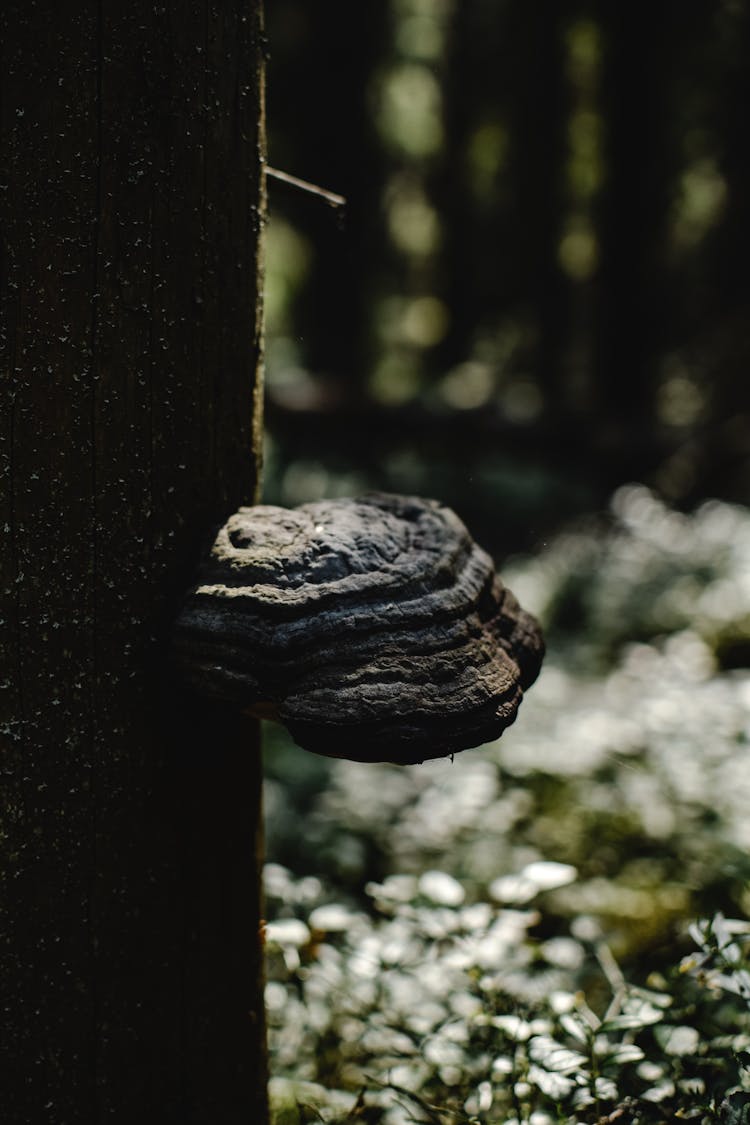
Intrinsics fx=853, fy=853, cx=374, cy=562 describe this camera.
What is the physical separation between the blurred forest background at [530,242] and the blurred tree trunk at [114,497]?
4.79 meters

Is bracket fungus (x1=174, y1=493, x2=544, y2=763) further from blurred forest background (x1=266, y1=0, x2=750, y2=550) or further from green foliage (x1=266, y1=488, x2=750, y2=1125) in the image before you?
blurred forest background (x1=266, y1=0, x2=750, y2=550)

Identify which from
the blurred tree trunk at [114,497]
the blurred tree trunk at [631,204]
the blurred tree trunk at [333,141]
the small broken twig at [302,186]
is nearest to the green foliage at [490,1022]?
the blurred tree trunk at [114,497]

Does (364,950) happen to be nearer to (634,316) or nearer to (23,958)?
(23,958)

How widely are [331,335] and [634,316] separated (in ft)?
12.3

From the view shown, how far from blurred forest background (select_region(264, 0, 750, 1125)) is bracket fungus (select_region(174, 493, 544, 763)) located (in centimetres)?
73

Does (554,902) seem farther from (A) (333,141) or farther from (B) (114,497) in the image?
(A) (333,141)

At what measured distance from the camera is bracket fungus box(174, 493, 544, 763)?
3.74 ft

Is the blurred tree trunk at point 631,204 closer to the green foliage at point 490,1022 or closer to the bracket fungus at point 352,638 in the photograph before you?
the green foliage at point 490,1022

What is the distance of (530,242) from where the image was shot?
17.4 meters

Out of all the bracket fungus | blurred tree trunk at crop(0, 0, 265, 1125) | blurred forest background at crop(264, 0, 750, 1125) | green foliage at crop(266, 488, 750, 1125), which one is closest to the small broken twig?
blurred forest background at crop(264, 0, 750, 1125)

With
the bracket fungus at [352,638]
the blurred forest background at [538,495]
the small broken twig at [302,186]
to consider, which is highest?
the small broken twig at [302,186]

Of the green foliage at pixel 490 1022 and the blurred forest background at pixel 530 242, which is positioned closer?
the green foliage at pixel 490 1022

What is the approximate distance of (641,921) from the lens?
9.32ft

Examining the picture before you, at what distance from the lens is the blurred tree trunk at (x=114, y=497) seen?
3.90 ft
